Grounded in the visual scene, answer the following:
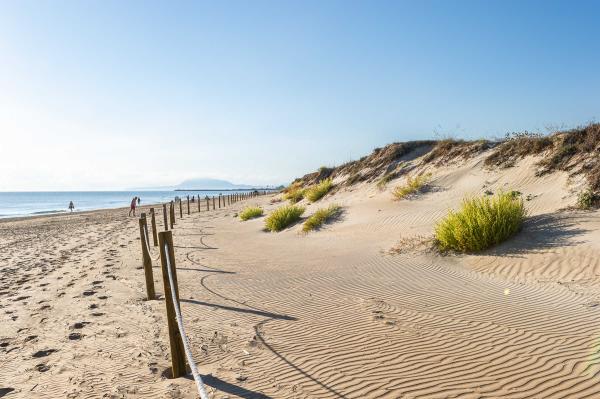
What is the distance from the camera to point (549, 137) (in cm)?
1410

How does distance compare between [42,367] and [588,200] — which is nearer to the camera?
[42,367]

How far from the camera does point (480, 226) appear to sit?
8219 mm

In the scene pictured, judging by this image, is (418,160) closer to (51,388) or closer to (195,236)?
(195,236)

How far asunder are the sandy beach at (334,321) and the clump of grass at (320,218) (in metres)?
2.99

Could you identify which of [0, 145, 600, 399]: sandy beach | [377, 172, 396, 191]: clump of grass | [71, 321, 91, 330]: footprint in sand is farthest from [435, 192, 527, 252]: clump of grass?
[377, 172, 396, 191]: clump of grass

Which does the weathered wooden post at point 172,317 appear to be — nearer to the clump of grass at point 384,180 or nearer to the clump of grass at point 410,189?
the clump of grass at point 410,189

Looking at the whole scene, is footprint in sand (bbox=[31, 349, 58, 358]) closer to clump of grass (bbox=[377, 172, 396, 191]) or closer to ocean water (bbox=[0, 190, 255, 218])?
clump of grass (bbox=[377, 172, 396, 191])

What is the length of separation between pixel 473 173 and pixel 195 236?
10.4 m

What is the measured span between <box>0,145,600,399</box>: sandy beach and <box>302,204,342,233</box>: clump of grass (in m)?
2.99

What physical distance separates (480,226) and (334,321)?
451 cm

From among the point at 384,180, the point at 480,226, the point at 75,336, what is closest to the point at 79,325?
the point at 75,336

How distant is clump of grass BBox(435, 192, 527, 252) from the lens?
8.23 metres

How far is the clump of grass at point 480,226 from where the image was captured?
8227 millimetres

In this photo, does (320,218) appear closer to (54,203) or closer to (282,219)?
(282,219)
